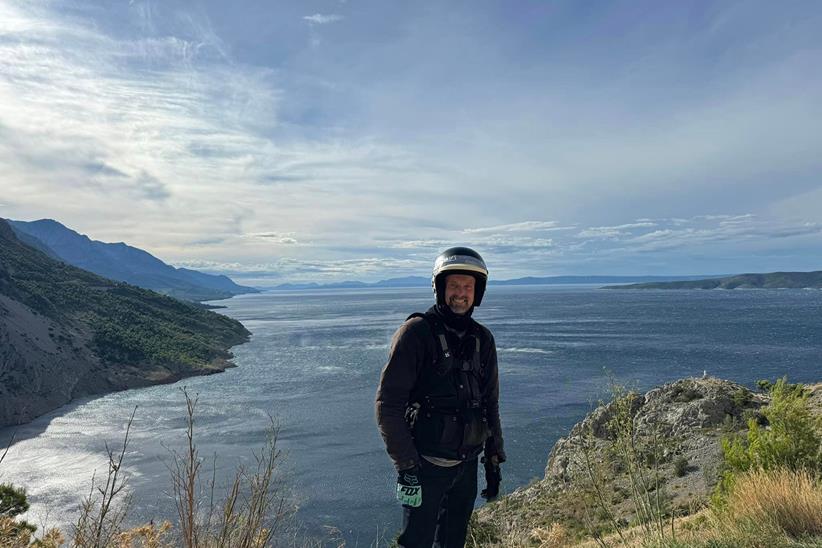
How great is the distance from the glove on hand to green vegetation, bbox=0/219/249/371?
67.5m

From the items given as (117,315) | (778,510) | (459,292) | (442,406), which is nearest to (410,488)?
(442,406)

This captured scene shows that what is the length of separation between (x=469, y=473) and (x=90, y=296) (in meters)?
91.7

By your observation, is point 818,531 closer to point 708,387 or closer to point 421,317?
point 421,317

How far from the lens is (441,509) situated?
13.7ft

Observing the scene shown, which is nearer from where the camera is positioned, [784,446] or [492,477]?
[492,477]

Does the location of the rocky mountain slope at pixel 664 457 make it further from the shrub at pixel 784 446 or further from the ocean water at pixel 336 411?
the shrub at pixel 784 446

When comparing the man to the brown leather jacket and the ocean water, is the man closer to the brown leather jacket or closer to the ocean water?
the brown leather jacket

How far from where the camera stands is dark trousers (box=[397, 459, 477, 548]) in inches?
153

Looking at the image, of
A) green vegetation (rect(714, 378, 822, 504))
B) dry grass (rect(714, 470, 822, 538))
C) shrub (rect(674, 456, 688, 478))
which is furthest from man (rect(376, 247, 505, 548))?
shrub (rect(674, 456, 688, 478))

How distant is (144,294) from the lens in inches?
3873

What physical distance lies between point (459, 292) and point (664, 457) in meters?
17.3

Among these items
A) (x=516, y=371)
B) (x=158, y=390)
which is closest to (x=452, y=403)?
(x=516, y=371)

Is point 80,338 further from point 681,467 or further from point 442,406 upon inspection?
point 442,406

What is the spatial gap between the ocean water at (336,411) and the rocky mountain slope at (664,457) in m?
2.26
